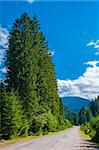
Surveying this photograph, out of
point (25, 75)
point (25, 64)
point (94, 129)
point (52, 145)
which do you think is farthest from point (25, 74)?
point (52, 145)

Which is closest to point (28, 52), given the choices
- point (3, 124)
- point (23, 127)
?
point (23, 127)

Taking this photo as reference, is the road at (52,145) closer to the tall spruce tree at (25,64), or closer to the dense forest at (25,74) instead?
the dense forest at (25,74)

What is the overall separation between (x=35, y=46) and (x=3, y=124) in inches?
721

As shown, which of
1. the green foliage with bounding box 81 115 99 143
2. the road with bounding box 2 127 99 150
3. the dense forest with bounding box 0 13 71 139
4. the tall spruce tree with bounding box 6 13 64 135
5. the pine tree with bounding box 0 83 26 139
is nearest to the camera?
the road with bounding box 2 127 99 150

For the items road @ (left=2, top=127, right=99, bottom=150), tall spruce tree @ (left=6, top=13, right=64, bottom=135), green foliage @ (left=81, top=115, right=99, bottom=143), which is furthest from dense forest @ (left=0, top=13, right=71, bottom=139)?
green foliage @ (left=81, top=115, right=99, bottom=143)

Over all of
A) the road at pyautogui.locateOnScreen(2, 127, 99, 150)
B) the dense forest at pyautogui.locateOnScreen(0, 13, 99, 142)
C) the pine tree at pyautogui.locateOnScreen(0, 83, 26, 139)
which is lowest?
the road at pyautogui.locateOnScreen(2, 127, 99, 150)

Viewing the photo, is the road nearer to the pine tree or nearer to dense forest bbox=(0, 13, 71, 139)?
the pine tree

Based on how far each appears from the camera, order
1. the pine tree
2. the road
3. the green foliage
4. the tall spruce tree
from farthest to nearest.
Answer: the tall spruce tree
the green foliage
the pine tree
the road

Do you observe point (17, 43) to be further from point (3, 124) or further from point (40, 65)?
point (3, 124)

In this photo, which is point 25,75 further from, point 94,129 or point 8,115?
point 94,129

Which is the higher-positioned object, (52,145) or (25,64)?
(25,64)

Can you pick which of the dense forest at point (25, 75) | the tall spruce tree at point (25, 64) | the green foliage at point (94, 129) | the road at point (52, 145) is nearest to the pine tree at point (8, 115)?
the dense forest at point (25, 75)

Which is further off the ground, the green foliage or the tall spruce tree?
the tall spruce tree

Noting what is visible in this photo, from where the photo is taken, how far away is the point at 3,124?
40656 millimetres
